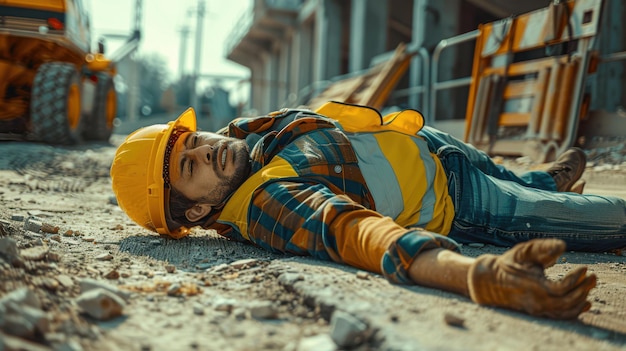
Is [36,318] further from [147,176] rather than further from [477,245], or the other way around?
[477,245]

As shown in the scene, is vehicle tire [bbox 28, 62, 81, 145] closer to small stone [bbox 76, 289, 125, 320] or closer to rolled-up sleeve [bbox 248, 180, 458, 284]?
rolled-up sleeve [bbox 248, 180, 458, 284]

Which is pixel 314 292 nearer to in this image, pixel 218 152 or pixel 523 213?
pixel 218 152

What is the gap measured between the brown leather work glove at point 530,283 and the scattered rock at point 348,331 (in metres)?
0.42

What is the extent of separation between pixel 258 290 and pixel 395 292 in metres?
0.51

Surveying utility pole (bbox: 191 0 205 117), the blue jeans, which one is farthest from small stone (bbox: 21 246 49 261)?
utility pole (bbox: 191 0 205 117)

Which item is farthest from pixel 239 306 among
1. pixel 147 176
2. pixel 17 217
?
pixel 17 217

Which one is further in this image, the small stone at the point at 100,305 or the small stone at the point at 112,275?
the small stone at the point at 112,275

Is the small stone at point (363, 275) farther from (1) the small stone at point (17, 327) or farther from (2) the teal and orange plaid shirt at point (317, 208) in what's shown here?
(1) the small stone at point (17, 327)

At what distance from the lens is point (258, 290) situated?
2152 millimetres

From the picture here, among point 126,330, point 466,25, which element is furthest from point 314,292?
point 466,25

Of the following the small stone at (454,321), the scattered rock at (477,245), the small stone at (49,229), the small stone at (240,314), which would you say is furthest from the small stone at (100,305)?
the scattered rock at (477,245)

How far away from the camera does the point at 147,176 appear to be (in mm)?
3064

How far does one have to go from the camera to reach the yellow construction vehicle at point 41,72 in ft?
24.3

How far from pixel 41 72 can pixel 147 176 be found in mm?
5238
